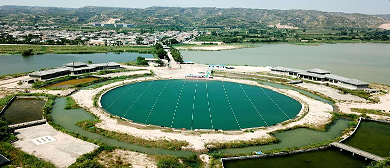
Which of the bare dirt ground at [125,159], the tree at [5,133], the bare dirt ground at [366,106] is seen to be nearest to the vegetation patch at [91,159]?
the bare dirt ground at [125,159]

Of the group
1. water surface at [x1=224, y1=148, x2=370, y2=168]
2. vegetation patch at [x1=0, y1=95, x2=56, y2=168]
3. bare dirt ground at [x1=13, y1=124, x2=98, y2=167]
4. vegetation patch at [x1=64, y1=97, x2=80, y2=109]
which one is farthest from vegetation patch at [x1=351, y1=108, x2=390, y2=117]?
vegetation patch at [x1=64, y1=97, x2=80, y2=109]

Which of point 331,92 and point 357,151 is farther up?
point 331,92

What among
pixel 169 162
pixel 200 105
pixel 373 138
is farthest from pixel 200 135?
pixel 373 138

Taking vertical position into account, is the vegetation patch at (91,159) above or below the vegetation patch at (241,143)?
above

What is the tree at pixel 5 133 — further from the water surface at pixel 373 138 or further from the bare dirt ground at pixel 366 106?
the bare dirt ground at pixel 366 106

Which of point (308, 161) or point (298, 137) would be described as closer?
point (308, 161)

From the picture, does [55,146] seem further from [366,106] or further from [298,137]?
[366,106]

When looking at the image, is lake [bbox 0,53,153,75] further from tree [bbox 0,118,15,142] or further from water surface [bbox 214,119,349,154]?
water surface [bbox 214,119,349,154]
